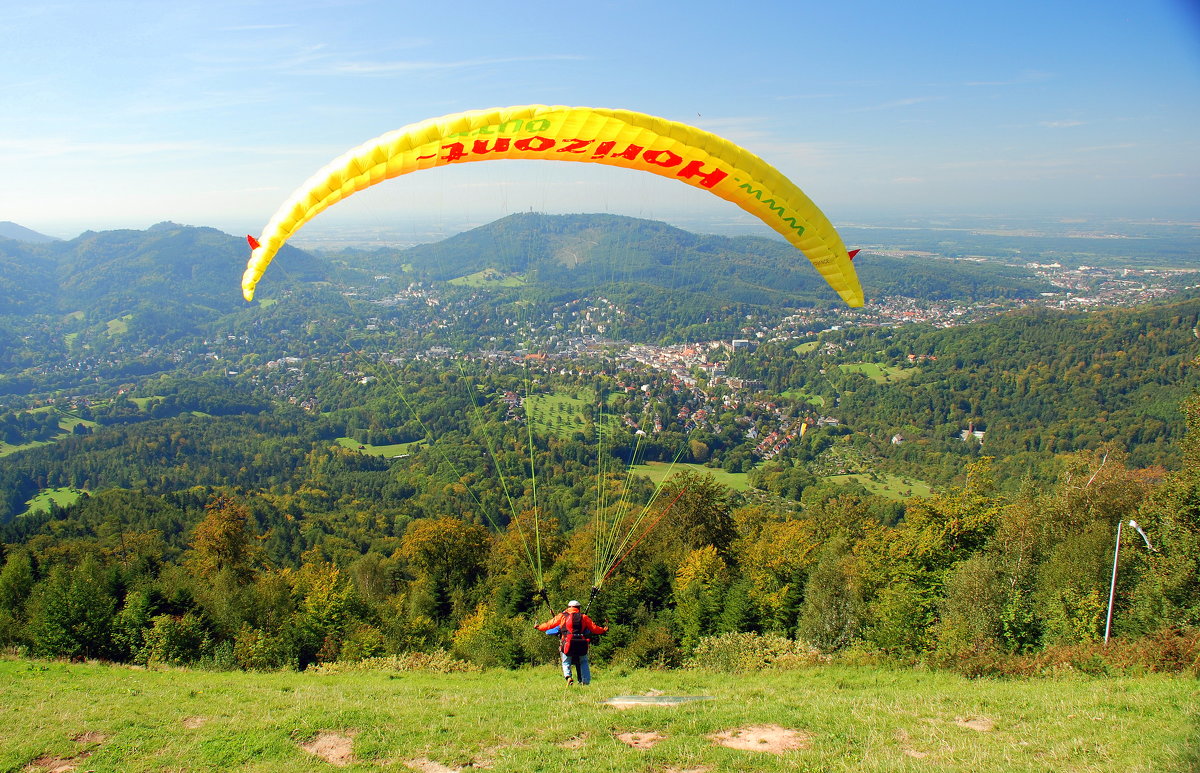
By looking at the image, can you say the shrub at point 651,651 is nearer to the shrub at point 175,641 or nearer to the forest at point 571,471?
the forest at point 571,471

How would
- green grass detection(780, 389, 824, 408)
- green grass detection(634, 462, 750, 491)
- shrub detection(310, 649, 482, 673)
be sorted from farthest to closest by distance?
green grass detection(780, 389, 824, 408) < green grass detection(634, 462, 750, 491) < shrub detection(310, 649, 482, 673)

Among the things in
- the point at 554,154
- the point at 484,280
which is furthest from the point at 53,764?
the point at 484,280

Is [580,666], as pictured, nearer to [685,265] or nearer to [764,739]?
[764,739]

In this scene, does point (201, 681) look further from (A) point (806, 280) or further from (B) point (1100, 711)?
(A) point (806, 280)

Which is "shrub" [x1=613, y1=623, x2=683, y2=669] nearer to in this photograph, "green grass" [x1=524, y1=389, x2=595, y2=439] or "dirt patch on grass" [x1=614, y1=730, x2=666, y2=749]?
"dirt patch on grass" [x1=614, y1=730, x2=666, y2=749]

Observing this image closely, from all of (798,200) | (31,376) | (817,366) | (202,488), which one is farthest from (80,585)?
(31,376)

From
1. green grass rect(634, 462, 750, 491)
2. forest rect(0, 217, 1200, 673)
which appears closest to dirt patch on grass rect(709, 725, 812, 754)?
forest rect(0, 217, 1200, 673)
